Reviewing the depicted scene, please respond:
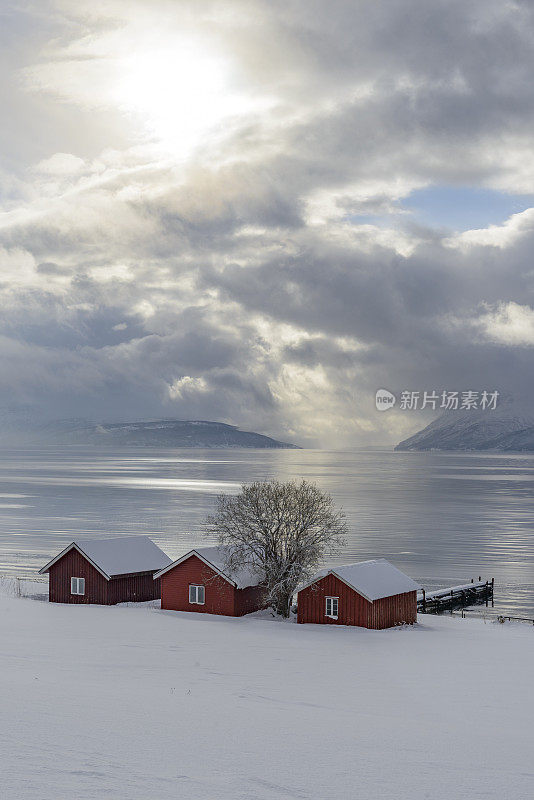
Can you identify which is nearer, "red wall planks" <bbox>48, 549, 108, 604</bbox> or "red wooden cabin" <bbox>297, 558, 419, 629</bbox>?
"red wooden cabin" <bbox>297, 558, 419, 629</bbox>

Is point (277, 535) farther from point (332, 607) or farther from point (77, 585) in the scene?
point (77, 585)

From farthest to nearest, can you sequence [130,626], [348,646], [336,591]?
[336,591] < [130,626] < [348,646]

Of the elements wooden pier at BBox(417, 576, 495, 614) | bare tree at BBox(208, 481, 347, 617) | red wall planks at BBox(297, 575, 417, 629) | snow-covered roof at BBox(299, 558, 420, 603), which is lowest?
wooden pier at BBox(417, 576, 495, 614)

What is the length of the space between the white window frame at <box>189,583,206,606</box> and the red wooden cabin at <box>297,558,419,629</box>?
6.05 metres

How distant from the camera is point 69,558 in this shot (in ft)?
166

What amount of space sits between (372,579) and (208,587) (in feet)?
32.0

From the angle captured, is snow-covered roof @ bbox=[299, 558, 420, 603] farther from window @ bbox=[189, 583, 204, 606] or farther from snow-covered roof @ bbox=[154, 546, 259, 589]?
window @ bbox=[189, 583, 204, 606]

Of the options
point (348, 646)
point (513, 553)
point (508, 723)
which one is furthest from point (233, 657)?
point (513, 553)

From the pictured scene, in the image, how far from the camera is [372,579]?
147 feet

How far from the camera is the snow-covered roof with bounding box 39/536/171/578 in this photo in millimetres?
49750

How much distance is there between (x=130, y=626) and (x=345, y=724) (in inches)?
849

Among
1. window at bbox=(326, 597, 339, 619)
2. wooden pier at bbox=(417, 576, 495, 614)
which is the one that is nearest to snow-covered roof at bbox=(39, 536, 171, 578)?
window at bbox=(326, 597, 339, 619)

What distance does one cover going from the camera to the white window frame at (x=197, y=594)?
4662 centimetres

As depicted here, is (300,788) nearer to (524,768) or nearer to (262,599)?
(524,768)
